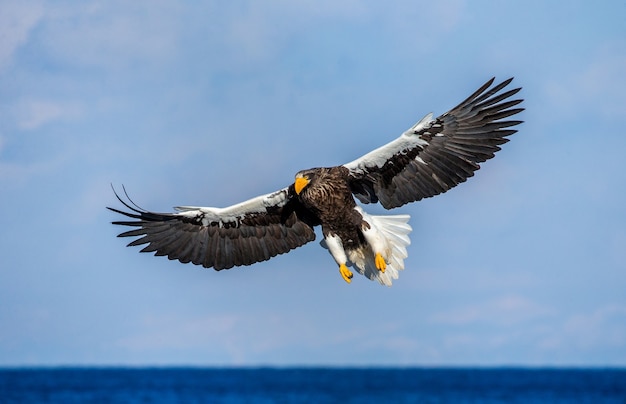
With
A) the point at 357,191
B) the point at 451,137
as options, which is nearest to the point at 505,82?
the point at 451,137

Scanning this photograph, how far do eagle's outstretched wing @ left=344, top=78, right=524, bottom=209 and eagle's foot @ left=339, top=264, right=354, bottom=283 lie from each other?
81cm

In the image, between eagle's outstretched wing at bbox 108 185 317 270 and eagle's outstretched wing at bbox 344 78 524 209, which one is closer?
eagle's outstretched wing at bbox 344 78 524 209

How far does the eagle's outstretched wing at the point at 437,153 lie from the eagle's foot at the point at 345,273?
32.0 inches

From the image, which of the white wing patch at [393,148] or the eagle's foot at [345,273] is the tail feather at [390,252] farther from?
the white wing patch at [393,148]

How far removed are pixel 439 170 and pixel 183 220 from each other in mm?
3026

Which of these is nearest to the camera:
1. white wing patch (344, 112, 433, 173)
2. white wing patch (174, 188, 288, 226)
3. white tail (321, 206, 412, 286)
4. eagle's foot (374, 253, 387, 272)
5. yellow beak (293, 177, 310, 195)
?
yellow beak (293, 177, 310, 195)

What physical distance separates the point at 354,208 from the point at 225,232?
5.55 ft

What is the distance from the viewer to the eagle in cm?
1157

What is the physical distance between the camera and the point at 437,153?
11711 mm
